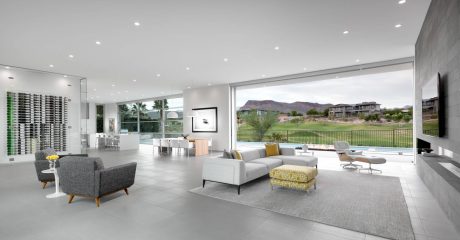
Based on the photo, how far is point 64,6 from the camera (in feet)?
12.1

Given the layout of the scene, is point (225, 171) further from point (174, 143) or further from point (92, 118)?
point (92, 118)

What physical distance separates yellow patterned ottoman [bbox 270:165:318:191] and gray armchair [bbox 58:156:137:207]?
9.76ft

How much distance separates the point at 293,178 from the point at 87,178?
3.61 m

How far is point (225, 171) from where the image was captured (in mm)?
4469

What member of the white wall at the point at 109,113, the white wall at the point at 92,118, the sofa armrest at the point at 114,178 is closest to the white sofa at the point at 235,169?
the sofa armrest at the point at 114,178

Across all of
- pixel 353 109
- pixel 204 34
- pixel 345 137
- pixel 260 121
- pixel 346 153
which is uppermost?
pixel 204 34

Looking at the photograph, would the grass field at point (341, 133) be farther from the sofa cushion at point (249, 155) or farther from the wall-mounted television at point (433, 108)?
the sofa cushion at point (249, 155)

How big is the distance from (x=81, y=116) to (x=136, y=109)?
8145 mm

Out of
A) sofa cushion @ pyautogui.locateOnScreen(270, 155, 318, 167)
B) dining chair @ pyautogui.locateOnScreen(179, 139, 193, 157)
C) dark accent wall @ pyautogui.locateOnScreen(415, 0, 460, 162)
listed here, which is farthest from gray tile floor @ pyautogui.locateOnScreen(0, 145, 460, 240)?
dining chair @ pyautogui.locateOnScreen(179, 139, 193, 157)

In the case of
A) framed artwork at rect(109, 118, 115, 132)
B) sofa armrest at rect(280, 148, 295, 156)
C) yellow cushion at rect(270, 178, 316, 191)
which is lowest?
yellow cushion at rect(270, 178, 316, 191)

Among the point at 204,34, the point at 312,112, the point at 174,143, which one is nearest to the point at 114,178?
the point at 204,34

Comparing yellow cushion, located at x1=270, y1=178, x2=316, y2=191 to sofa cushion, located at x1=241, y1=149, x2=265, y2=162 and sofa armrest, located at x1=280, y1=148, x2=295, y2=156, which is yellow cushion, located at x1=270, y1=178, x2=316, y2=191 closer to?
sofa cushion, located at x1=241, y1=149, x2=265, y2=162

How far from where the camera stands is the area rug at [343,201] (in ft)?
9.47

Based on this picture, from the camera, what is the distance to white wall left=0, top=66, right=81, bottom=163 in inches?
293
